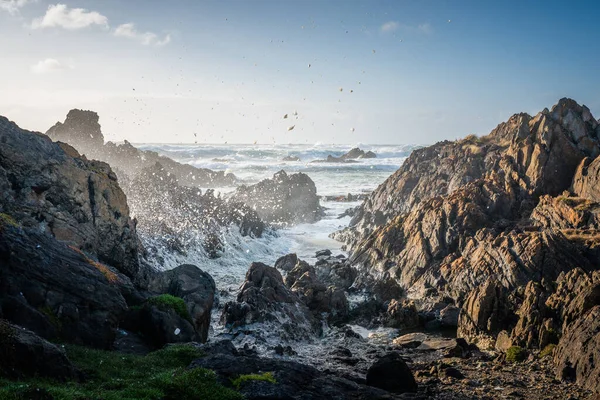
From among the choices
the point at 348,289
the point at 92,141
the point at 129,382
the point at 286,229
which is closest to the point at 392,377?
the point at 129,382

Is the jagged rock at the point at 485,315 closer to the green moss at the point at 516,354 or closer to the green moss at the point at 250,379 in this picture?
the green moss at the point at 516,354

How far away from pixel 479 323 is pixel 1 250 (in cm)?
2571

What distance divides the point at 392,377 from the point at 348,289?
1959cm

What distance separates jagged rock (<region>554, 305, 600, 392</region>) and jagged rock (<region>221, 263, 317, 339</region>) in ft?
47.5

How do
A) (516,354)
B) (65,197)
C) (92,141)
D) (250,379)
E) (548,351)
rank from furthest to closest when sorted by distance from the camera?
(92,141) → (65,197) → (516,354) → (548,351) → (250,379)

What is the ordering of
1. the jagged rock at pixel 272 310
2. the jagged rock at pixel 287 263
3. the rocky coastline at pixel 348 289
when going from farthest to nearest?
the jagged rock at pixel 287 263, the jagged rock at pixel 272 310, the rocky coastline at pixel 348 289

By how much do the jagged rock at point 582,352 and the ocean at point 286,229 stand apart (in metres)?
25.8

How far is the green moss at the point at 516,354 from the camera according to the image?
950 inches

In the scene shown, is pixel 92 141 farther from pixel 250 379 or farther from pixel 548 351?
pixel 548 351

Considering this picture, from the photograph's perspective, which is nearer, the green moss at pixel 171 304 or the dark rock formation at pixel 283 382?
the dark rock formation at pixel 283 382

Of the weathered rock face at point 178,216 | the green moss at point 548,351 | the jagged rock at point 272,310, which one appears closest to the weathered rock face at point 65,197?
the jagged rock at point 272,310

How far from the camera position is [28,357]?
13.6 metres

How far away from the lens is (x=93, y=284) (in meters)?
20.8

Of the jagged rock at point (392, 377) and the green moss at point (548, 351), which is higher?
the jagged rock at point (392, 377)
